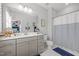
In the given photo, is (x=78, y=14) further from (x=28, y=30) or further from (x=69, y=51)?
(x=28, y=30)

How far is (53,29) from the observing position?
1.68 m

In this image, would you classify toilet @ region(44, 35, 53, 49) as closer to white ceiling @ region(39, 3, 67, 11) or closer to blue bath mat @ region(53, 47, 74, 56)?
blue bath mat @ region(53, 47, 74, 56)

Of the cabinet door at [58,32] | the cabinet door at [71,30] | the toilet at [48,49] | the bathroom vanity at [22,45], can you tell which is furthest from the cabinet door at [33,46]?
the cabinet door at [71,30]

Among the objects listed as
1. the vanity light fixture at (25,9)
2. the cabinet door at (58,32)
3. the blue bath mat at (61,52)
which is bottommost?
the blue bath mat at (61,52)

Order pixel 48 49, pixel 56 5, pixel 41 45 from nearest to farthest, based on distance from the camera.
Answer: pixel 56 5, pixel 48 49, pixel 41 45

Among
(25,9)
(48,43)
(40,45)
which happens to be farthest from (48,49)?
(25,9)

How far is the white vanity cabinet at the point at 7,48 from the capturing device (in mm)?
1517

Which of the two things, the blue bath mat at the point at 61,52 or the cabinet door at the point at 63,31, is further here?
the cabinet door at the point at 63,31

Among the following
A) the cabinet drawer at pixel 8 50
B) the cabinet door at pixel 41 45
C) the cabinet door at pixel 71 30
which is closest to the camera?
the cabinet drawer at pixel 8 50

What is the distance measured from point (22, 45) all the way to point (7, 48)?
0.26m

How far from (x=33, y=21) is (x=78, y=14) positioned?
0.70m

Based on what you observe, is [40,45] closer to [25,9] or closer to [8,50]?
[8,50]

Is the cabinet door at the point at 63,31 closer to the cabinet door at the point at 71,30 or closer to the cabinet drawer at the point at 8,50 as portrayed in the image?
the cabinet door at the point at 71,30

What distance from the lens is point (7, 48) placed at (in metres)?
1.57
